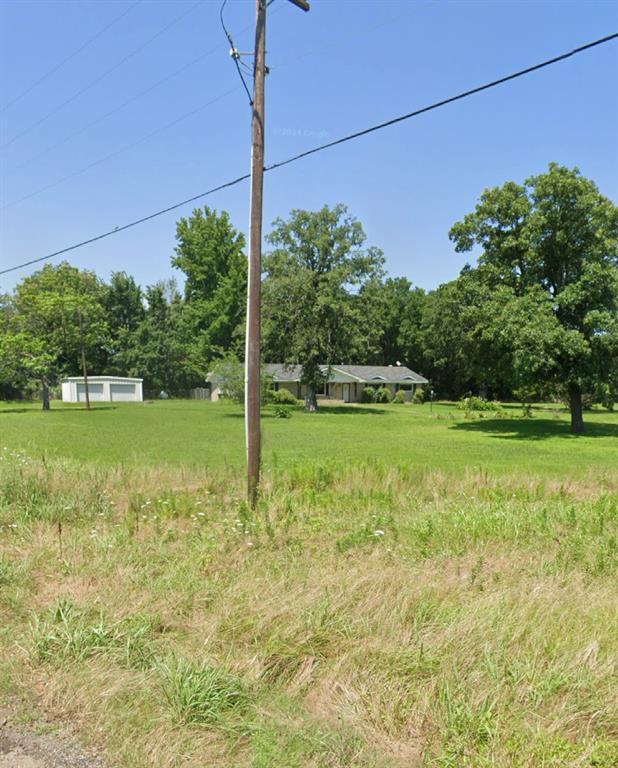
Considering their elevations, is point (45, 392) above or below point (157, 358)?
below

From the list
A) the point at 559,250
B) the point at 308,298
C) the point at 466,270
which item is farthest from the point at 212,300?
the point at 559,250

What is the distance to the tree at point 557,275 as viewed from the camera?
72.2ft

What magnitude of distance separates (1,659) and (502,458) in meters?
14.8

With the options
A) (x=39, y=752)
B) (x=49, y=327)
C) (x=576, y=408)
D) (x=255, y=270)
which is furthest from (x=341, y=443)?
(x=49, y=327)

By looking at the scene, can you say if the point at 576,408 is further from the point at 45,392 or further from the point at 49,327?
the point at 49,327

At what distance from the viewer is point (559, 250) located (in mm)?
24359

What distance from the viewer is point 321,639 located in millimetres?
3428

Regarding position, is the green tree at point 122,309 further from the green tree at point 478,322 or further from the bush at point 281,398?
the green tree at point 478,322

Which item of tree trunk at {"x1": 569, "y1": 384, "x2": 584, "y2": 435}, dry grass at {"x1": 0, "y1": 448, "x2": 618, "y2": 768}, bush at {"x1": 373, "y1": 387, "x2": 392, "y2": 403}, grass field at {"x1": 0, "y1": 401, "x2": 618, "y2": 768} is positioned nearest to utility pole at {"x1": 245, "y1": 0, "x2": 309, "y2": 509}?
grass field at {"x1": 0, "y1": 401, "x2": 618, "y2": 768}

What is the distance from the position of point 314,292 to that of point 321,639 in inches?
1369

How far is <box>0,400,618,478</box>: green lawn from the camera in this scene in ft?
46.1

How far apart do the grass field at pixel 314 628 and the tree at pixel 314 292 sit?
30.0 m

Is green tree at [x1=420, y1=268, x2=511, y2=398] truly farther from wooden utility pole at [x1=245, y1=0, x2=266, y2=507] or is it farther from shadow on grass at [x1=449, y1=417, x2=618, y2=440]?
wooden utility pole at [x1=245, y1=0, x2=266, y2=507]

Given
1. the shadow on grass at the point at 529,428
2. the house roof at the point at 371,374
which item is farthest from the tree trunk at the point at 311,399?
the shadow on grass at the point at 529,428
